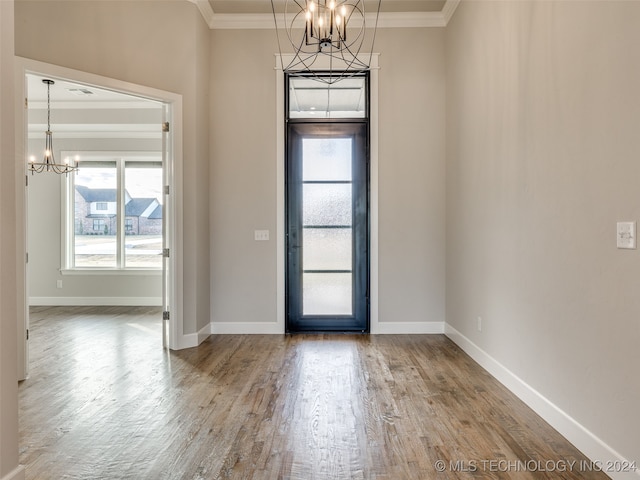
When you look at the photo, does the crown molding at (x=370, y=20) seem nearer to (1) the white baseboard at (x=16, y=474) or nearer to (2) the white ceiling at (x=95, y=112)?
(2) the white ceiling at (x=95, y=112)

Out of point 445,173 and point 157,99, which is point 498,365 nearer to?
point 445,173

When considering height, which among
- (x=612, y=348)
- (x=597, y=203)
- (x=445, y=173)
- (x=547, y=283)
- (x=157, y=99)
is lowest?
(x=612, y=348)

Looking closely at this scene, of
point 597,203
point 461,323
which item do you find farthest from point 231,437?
point 461,323

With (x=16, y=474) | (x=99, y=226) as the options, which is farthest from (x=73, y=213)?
(x=16, y=474)

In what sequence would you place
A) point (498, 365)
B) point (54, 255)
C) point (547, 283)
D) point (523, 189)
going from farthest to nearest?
point (54, 255) < point (498, 365) < point (523, 189) < point (547, 283)

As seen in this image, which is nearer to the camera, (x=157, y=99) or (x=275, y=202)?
(x=157, y=99)

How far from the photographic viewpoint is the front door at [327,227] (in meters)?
4.75

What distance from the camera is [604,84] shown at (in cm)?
201

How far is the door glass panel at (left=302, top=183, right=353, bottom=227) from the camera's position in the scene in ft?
15.7

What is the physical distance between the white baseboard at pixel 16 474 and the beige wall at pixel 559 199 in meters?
2.71

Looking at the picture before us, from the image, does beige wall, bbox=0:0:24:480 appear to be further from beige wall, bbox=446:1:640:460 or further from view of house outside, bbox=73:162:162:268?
view of house outside, bbox=73:162:162:268

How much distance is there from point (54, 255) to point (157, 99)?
451cm

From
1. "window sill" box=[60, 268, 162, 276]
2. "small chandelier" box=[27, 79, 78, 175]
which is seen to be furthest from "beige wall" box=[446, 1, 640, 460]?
"small chandelier" box=[27, 79, 78, 175]

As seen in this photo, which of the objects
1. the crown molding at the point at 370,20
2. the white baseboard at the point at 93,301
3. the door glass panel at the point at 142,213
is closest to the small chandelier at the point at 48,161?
the door glass panel at the point at 142,213
